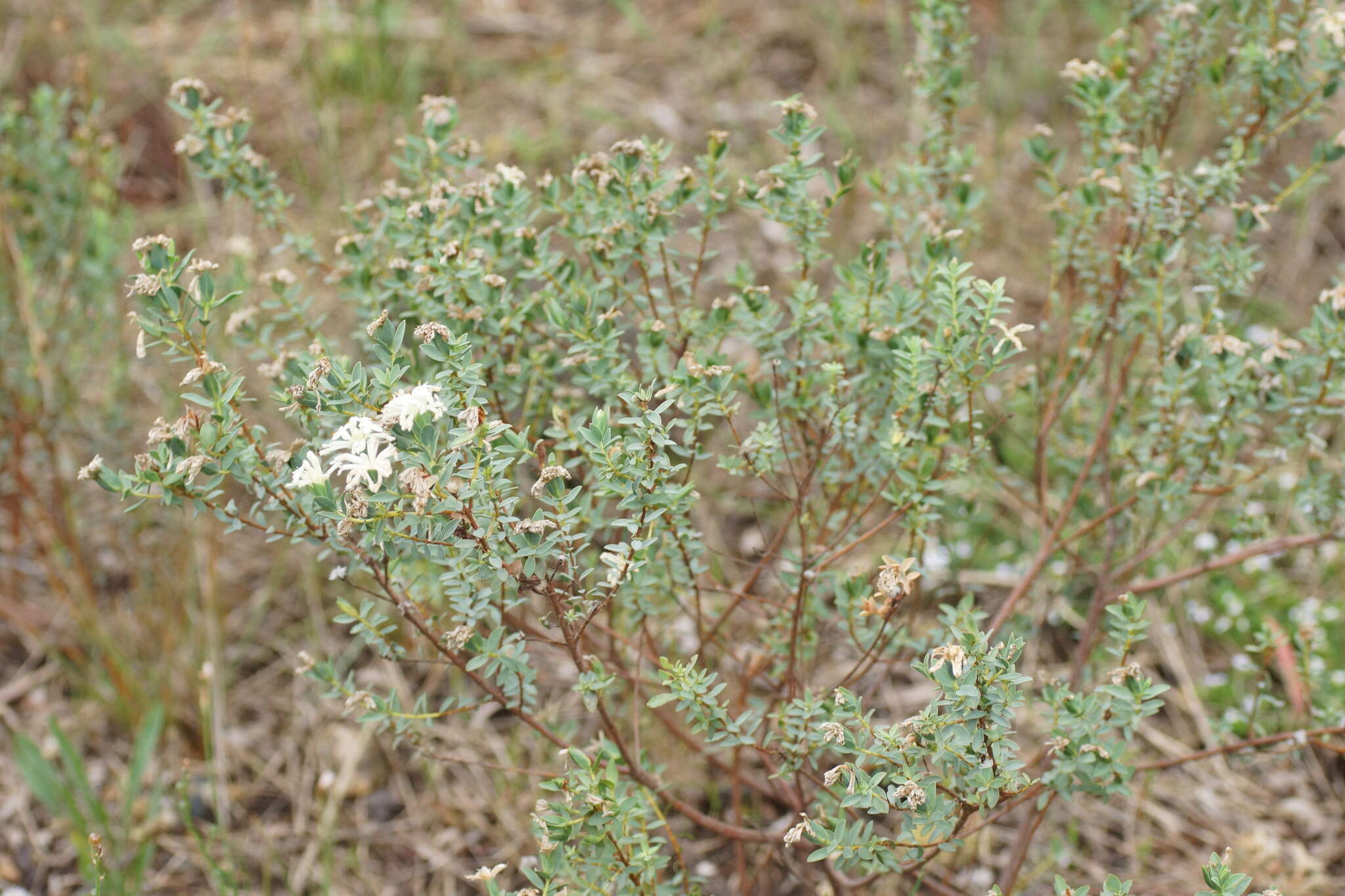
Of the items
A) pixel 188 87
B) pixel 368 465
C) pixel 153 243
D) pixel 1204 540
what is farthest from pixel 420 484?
pixel 1204 540

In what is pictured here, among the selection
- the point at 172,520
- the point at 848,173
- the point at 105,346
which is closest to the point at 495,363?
the point at 848,173

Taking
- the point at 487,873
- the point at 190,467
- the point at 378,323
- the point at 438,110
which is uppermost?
the point at 438,110

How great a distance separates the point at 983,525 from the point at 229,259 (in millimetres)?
2540

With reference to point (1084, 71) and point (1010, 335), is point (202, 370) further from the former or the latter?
point (1084, 71)

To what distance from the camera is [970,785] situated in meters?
1.63

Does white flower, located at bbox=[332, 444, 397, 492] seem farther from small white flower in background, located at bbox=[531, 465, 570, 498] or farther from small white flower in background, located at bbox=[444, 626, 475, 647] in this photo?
small white flower in background, located at bbox=[444, 626, 475, 647]

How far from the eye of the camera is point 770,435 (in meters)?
1.84

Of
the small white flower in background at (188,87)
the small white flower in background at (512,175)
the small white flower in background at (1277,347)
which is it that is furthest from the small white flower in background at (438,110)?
the small white flower in background at (1277,347)

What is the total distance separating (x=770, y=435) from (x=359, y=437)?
68cm

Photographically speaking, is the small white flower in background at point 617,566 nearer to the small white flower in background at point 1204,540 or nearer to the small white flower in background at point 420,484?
the small white flower in background at point 420,484

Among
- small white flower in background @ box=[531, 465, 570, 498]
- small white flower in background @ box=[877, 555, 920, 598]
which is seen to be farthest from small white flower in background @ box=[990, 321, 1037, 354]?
small white flower in background @ box=[531, 465, 570, 498]

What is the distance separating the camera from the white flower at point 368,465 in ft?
4.66

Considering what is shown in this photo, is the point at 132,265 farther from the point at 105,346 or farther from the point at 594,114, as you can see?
the point at 594,114

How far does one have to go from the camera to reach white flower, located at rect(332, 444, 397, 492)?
1422 mm
